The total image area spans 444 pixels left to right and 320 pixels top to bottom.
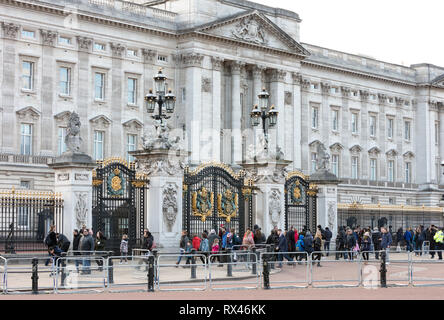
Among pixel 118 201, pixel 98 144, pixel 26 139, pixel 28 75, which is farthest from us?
pixel 98 144

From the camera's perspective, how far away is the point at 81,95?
6519cm

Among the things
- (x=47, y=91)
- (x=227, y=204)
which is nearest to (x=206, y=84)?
(x=47, y=91)

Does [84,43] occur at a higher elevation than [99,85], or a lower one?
higher

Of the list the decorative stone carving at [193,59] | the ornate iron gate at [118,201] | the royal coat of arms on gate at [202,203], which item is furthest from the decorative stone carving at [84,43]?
the ornate iron gate at [118,201]

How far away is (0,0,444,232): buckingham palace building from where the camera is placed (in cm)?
6209

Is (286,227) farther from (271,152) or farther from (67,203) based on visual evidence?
(67,203)

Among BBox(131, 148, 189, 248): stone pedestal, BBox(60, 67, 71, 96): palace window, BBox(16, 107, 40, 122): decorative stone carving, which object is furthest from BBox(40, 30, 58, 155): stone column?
BBox(131, 148, 189, 248): stone pedestal

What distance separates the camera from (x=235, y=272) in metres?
28.8

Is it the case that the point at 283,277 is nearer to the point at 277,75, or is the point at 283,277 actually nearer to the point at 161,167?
the point at 161,167

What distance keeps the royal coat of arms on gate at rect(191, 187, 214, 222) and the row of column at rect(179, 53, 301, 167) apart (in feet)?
104

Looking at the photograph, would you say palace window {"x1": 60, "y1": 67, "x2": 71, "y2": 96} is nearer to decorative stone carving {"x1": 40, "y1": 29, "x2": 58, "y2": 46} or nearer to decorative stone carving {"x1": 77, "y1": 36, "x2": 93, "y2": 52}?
decorative stone carving {"x1": 77, "y1": 36, "x2": 93, "y2": 52}

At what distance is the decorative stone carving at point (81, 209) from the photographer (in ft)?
107

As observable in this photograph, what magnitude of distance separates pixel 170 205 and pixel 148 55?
36735mm
